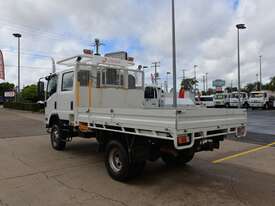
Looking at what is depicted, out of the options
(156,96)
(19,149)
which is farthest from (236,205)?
(156,96)

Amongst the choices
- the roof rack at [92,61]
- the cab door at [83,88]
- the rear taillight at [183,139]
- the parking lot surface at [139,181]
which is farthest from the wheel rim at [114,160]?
the roof rack at [92,61]

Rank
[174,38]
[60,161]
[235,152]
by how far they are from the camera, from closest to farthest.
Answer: [60,161]
[235,152]
[174,38]

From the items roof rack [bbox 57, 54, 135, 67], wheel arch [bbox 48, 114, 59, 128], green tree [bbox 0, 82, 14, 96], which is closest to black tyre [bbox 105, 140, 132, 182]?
roof rack [bbox 57, 54, 135, 67]

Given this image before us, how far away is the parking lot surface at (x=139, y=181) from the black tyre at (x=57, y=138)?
1.34ft

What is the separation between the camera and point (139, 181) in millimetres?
5949

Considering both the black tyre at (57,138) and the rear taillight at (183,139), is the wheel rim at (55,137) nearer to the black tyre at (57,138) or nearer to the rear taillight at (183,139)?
the black tyre at (57,138)

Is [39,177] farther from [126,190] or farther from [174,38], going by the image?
[174,38]

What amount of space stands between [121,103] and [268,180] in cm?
436

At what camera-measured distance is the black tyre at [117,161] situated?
226 inches

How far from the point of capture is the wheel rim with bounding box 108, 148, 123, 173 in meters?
6.08

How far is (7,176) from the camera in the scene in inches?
247

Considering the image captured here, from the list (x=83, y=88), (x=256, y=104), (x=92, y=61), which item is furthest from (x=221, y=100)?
(x=83, y=88)

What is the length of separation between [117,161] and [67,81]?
3.38 m

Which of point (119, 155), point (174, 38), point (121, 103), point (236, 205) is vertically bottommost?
point (236, 205)
